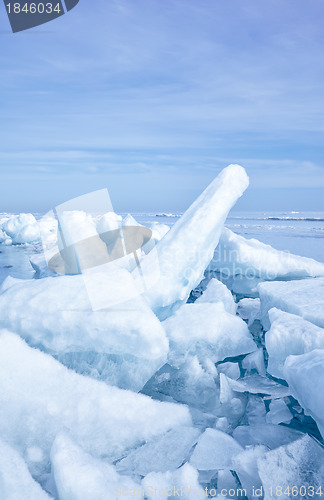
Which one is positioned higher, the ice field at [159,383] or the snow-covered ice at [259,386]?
the ice field at [159,383]

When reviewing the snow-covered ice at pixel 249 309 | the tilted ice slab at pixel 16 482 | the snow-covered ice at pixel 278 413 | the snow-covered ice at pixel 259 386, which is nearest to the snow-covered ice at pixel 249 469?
the snow-covered ice at pixel 278 413

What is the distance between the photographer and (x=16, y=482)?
1074 mm

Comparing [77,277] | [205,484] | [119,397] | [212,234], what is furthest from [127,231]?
[205,484]

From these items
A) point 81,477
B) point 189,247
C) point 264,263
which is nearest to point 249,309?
point 264,263

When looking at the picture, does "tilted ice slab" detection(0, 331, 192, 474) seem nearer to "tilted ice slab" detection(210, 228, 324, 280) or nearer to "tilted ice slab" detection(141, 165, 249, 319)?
"tilted ice slab" detection(141, 165, 249, 319)

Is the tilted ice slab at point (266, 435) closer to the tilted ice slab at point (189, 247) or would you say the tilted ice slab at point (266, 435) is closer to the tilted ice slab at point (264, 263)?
the tilted ice slab at point (189, 247)

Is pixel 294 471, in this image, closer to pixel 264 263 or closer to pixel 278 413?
pixel 278 413

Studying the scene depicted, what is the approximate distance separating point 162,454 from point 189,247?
4.53ft

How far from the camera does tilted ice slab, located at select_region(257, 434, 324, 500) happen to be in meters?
1.09

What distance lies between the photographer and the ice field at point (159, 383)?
1158 mm

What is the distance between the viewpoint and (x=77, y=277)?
6.47ft

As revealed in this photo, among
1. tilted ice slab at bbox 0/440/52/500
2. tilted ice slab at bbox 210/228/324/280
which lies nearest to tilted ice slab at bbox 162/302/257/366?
tilted ice slab at bbox 0/440/52/500

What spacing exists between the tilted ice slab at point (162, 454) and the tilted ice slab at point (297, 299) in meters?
1.07

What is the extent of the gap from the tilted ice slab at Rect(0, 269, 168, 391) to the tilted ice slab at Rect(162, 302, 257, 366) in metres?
0.27
